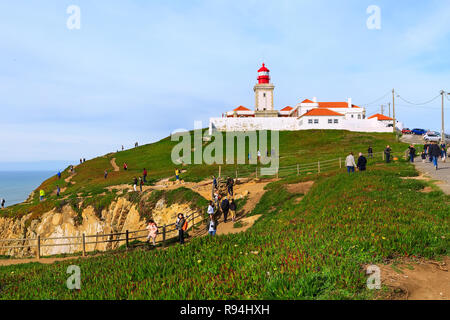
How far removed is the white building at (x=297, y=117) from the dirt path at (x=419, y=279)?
75.5 m

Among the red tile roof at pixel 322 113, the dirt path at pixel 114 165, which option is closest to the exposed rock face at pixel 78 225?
the dirt path at pixel 114 165

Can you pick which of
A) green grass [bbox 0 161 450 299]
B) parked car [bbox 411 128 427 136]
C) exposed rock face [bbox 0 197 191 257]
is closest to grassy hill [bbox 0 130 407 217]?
exposed rock face [bbox 0 197 191 257]

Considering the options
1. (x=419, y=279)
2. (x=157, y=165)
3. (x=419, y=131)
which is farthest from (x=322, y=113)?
(x=419, y=279)

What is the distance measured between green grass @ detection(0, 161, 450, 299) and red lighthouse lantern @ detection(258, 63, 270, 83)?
82.5 metres

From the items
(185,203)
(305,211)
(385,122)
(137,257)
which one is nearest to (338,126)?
(385,122)

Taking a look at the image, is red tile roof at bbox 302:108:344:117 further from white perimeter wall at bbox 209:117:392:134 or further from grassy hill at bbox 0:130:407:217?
grassy hill at bbox 0:130:407:217

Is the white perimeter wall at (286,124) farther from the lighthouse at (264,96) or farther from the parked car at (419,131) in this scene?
the parked car at (419,131)

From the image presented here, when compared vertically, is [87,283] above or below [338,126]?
below

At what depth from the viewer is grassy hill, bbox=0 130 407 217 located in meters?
37.1

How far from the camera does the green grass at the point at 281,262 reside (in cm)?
646

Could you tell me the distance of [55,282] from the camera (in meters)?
9.16

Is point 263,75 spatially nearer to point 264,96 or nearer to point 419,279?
point 264,96

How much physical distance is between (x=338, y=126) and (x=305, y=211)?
69314mm
